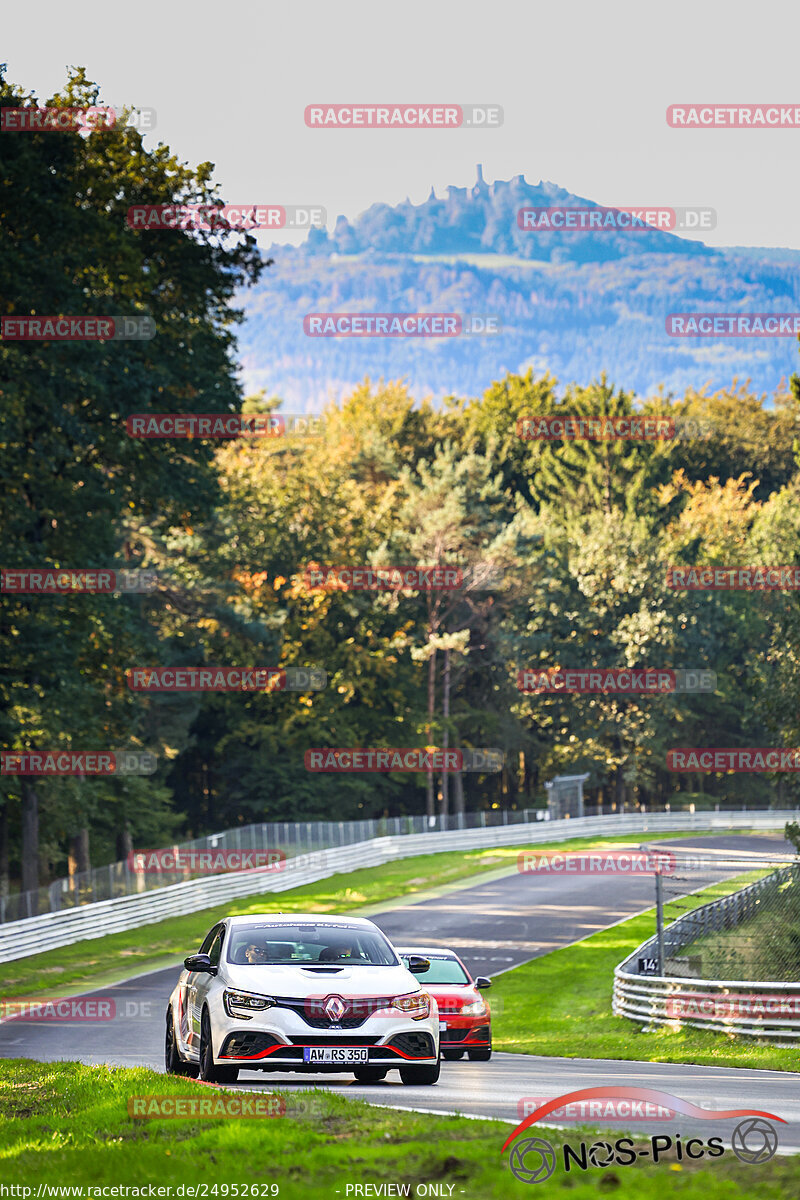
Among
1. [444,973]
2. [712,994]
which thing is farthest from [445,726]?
[444,973]

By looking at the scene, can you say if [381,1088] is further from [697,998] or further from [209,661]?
[209,661]

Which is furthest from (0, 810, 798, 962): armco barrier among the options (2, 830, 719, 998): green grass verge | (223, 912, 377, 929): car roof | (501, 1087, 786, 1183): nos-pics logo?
(501, 1087, 786, 1183): nos-pics logo

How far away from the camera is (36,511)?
3559cm

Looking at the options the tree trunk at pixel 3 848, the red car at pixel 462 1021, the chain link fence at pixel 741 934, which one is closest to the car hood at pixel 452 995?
the red car at pixel 462 1021

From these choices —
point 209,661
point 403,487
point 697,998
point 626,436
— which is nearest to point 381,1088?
point 697,998

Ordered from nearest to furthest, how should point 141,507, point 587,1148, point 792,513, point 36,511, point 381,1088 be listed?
1. point 587,1148
2. point 381,1088
3. point 36,511
4. point 141,507
5. point 792,513

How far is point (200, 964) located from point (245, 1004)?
1180 mm

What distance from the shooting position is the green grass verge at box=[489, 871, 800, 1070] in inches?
799

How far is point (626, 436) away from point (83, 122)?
60.0 metres

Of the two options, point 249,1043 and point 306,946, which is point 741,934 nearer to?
point 306,946

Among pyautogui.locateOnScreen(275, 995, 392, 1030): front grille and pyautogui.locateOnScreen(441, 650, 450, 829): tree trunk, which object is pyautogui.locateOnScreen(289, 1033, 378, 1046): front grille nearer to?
pyautogui.locateOnScreen(275, 995, 392, 1030): front grille

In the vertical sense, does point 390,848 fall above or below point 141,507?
below

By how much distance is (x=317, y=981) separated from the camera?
11.4 m

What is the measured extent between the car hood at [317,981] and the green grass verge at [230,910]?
19.5 metres
